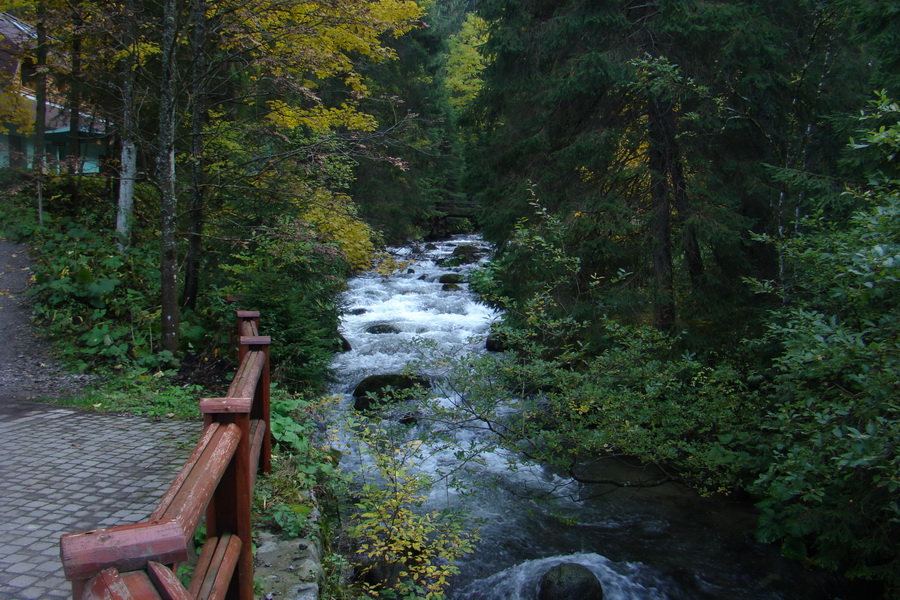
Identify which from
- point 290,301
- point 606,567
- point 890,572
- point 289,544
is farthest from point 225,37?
point 890,572

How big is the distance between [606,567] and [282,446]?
381 cm

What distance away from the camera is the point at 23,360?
800 centimetres

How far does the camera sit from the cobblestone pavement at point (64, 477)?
3367 millimetres

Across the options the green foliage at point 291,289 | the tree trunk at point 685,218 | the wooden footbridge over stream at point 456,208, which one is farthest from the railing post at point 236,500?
the wooden footbridge over stream at point 456,208

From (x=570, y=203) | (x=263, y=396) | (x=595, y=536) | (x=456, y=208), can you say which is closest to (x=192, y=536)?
(x=263, y=396)

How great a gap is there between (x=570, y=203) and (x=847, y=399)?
18.3 feet

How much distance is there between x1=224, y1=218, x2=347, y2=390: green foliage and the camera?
821 centimetres

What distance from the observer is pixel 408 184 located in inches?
909

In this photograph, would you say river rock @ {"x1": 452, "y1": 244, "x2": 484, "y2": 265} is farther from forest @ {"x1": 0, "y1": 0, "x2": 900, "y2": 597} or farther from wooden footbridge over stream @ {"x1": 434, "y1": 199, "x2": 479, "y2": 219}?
forest @ {"x1": 0, "y1": 0, "x2": 900, "y2": 597}

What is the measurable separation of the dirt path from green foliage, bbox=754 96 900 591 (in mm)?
7657

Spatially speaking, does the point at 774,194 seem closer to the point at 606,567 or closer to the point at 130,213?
the point at 606,567

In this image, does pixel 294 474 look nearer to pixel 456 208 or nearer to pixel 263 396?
pixel 263 396

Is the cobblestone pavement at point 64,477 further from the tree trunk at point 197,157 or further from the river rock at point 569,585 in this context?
the river rock at point 569,585

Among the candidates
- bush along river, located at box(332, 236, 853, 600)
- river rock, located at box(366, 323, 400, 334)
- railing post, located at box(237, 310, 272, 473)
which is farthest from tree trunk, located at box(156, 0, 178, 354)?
river rock, located at box(366, 323, 400, 334)
